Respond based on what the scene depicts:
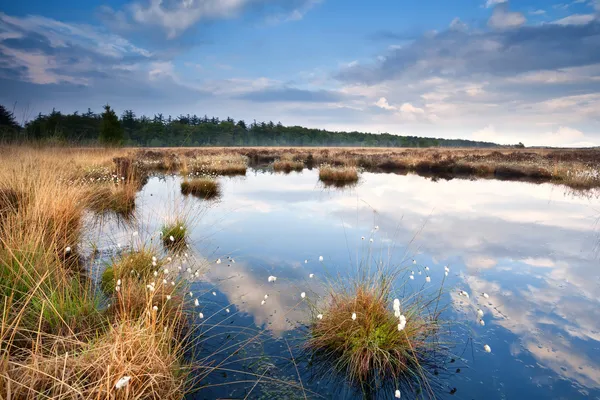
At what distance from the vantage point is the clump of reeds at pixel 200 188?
1683 cm

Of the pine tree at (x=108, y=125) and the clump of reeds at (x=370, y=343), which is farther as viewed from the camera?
the pine tree at (x=108, y=125)

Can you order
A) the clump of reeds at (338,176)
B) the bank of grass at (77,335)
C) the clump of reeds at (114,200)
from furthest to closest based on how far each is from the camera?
the clump of reeds at (338,176) < the clump of reeds at (114,200) < the bank of grass at (77,335)

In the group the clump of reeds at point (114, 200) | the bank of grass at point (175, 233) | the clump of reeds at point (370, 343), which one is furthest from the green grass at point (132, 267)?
the clump of reeds at point (114, 200)

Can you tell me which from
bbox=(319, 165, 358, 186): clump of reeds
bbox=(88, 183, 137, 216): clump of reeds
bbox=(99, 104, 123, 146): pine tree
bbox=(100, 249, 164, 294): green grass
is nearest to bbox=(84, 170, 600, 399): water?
bbox=(88, 183, 137, 216): clump of reeds

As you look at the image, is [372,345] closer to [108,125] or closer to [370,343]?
[370,343]

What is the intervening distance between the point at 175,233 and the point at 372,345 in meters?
6.14

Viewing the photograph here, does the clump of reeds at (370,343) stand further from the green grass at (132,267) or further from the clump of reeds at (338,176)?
the clump of reeds at (338,176)

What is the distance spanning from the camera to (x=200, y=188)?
17.4m

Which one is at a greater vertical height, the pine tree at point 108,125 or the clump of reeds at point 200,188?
the pine tree at point 108,125

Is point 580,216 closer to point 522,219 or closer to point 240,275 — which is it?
point 522,219

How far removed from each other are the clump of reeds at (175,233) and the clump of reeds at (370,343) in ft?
16.3

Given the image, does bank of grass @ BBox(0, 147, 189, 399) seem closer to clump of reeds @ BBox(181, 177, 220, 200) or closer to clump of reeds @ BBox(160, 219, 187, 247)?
clump of reeds @ BBox(160, 219, 187, 247)

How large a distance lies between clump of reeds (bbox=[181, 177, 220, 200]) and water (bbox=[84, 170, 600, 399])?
4.37ft

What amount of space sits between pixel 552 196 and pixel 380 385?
60.7ft
